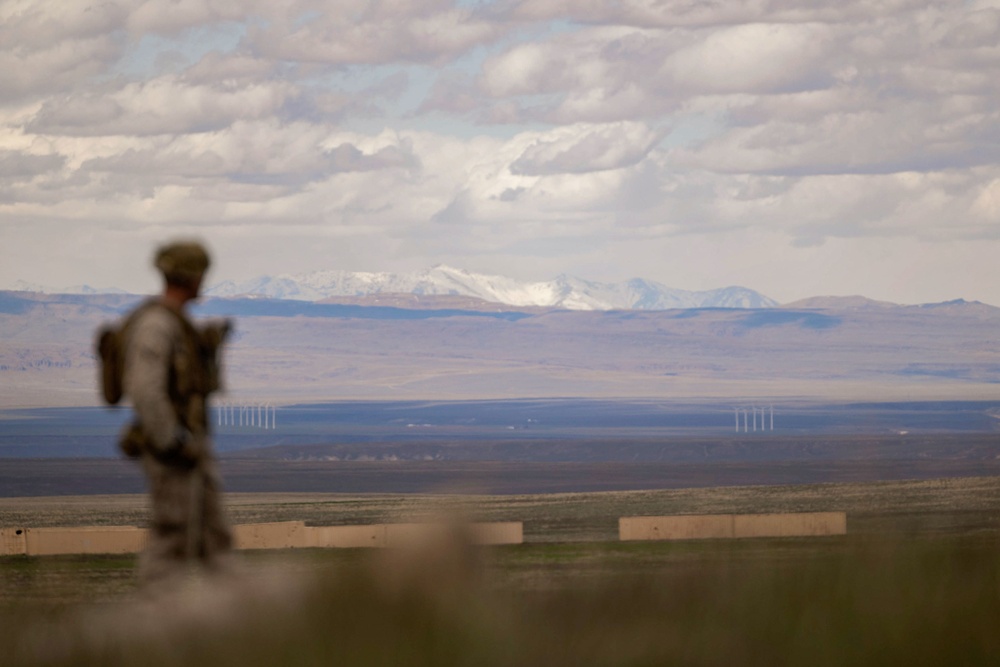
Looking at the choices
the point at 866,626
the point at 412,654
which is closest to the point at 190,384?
the point at 412,654

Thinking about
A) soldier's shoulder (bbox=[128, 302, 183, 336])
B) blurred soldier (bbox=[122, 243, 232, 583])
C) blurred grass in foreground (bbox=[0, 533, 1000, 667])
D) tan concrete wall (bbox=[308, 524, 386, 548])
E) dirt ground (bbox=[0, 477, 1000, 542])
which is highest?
soldier's shoulder (bbox=[128, 302, 183, 336])

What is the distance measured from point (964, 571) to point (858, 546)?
56 centimetres

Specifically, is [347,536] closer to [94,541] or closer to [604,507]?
[94,541]

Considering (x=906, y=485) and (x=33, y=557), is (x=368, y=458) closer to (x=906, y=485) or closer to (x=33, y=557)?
(x=906, y=485)

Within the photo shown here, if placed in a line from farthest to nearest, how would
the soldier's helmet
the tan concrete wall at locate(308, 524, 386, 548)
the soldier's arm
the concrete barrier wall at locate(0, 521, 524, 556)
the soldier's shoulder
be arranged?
the concrete barrier wall at locate(0, 521, 524, 556)
the tan concrete wall at locate(308, 524, 386, 548)
the soldier's helmet
the soldier's shoulder
the soldier's arm

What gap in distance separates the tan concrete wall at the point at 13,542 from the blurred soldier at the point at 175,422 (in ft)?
91.2

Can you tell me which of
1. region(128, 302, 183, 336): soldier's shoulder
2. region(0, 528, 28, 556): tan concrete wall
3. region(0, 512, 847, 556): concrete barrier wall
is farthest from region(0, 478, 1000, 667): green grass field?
region(0, 528, 28, 556): tan concrete wall

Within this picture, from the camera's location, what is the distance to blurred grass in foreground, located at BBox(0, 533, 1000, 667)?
645 cm

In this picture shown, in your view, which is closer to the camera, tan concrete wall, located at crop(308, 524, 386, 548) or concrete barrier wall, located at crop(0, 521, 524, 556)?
tan concrete wall, located at crop(308, 524, 386, 548)

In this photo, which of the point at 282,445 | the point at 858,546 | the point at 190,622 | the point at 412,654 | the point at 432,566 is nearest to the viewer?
the point at 412,654

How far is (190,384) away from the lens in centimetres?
782

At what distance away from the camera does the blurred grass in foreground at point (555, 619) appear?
6.45 meters

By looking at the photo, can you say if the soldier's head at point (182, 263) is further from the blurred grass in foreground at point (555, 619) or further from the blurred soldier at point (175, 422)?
the blurred grass in foreground at point (555, 619)

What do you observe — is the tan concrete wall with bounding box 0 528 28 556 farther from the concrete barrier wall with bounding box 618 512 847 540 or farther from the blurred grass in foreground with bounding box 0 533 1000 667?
the blurred grass in foreground with bounding box 0 533 1000 667
